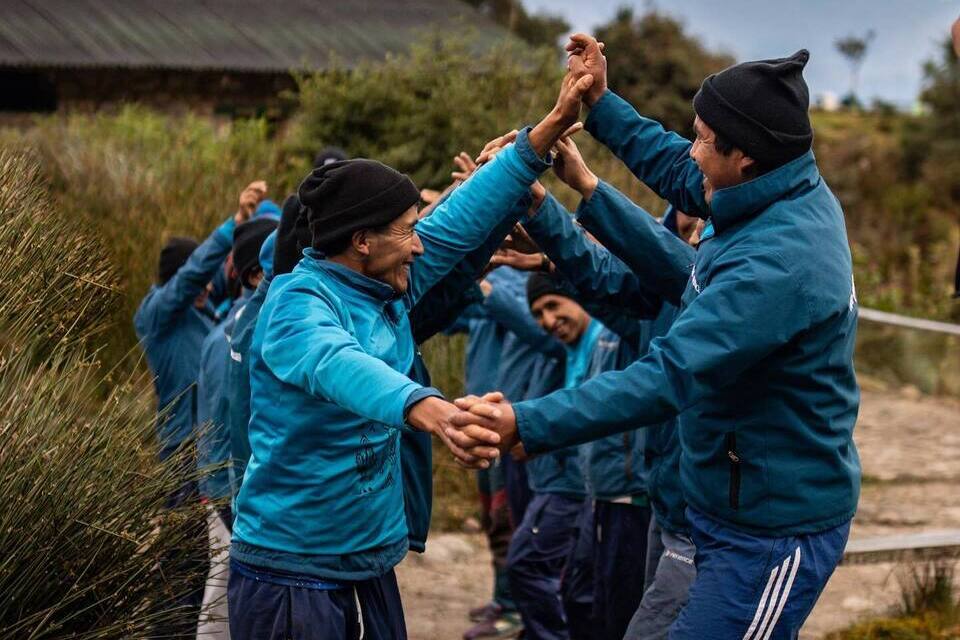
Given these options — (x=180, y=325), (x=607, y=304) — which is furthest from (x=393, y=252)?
(x=180, y=325)

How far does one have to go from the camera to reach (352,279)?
3.41 metres

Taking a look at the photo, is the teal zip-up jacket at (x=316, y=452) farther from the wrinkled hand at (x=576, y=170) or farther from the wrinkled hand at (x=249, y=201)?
the wrinkled hand at (x=249, y=201)

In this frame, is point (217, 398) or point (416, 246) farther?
point (217, 398)

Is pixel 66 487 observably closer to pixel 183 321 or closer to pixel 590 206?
pixel 590 206

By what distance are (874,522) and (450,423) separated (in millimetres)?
6046

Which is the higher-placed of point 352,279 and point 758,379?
point 758,379

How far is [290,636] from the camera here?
336 cm

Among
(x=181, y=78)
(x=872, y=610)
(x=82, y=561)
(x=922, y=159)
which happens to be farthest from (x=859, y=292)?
(x=922, y=159)

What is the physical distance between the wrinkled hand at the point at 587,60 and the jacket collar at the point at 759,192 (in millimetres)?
653

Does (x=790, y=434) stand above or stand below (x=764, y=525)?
above

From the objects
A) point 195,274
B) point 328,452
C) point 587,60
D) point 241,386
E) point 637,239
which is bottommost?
point 195,274

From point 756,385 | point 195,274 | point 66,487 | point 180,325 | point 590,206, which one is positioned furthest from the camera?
point 180,325

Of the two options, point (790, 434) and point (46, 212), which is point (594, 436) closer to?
point (790, 434)

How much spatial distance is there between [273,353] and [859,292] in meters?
12.6
